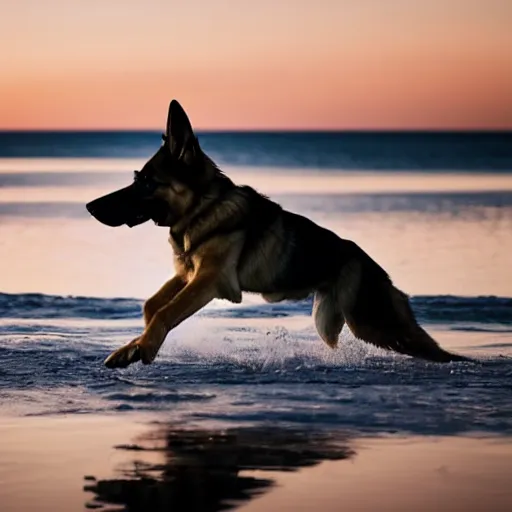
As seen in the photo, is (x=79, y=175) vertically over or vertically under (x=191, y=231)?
over

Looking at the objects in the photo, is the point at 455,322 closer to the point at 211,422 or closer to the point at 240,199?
the point at 240,199

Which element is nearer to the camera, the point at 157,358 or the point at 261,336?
the point at 157,358

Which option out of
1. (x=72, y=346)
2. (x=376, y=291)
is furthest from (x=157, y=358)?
(x=376, y=291)

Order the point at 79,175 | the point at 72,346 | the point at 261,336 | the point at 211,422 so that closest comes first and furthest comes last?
1. the point at 211,422
2. the point at 72,346
3. the point at 261,336
4. the point at 79,175

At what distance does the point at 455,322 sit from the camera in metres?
10.9

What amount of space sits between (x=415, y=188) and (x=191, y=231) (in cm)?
1799

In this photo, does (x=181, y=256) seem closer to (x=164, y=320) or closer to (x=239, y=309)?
(x=164, y=320)

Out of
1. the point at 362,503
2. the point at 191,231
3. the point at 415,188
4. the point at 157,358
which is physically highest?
the point at 415,188

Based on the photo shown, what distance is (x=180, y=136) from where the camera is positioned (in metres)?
8.54

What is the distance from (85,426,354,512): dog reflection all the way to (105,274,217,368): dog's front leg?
1.23 metres

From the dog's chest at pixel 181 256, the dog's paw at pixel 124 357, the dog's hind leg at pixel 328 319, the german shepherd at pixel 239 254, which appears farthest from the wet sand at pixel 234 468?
the dog's hind leg at pixel 328 319

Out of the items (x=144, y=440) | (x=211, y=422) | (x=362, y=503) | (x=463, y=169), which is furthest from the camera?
(x=463, y=169)

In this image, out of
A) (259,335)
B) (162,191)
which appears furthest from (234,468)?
(259,335)

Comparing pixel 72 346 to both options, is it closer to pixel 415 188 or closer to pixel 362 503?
pixel 362 503
